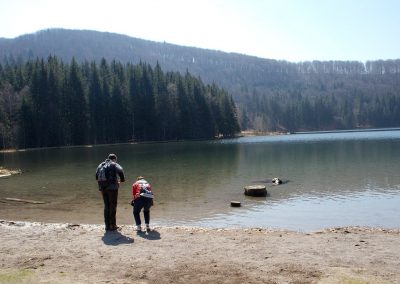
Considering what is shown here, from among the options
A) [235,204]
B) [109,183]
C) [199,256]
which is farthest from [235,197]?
[199,256]

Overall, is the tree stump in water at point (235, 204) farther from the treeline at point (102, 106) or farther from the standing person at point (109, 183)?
the treeline at point (102, 106)

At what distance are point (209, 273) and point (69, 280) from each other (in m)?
3.23

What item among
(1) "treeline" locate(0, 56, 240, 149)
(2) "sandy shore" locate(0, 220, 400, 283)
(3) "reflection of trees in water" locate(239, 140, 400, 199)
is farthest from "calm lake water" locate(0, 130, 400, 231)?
(1) "treeline" locate(0, 56, 240, 149)

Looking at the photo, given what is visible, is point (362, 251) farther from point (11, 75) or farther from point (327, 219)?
point (11, 75)

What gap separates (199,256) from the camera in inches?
440

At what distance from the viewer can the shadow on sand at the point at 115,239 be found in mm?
13094

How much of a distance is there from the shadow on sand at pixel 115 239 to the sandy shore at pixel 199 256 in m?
0.03

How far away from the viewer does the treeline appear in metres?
106

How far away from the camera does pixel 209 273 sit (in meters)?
9.73

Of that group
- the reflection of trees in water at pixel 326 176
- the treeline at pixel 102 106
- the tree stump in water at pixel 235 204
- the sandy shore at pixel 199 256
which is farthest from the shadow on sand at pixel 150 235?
the treeline at pixel 102 106

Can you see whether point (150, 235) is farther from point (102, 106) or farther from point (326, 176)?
point (102, 106)

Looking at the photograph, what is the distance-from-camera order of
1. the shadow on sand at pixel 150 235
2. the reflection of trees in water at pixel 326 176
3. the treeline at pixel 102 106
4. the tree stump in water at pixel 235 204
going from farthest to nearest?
the treeline at pixel 102 106, the reflection of trees in water at pixel 326 176, the tree stump in water at pixel 235 204, the shadow on sand at pixel 150 235

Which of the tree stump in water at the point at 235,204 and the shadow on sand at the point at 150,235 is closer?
the shadow on sand at the point at 150,235

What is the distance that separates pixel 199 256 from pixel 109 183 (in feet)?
17.4
